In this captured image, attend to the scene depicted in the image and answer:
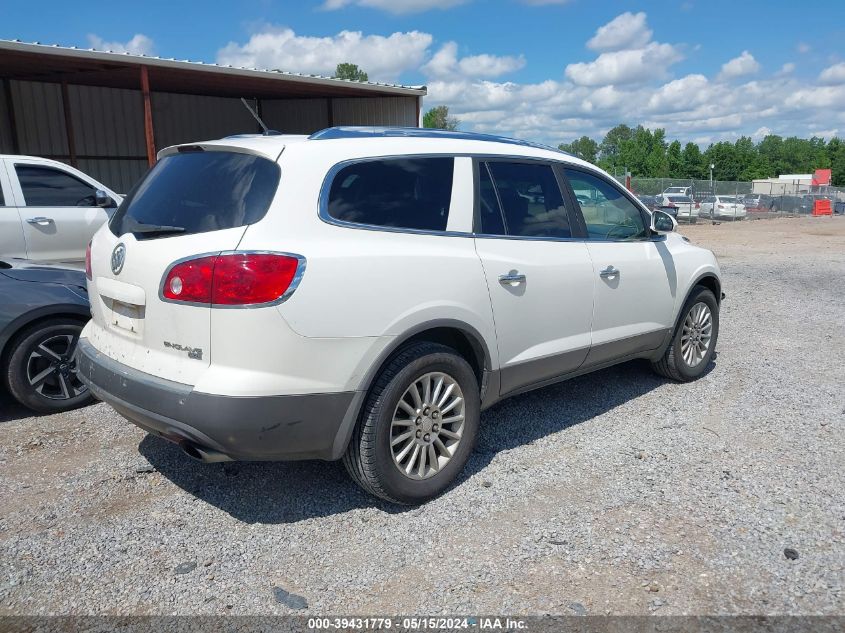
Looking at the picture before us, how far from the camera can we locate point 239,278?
→ 286 cm

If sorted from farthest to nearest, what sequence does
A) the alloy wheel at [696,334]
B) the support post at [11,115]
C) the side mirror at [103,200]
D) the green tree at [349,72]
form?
1. the green tree at [349,72]
2. the support post at [11,115]
3. the side mirror at [103,200]
4. the alloy wheel at [696,334]

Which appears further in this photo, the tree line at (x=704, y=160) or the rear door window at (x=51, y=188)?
the tree line at (x=704, y=160)

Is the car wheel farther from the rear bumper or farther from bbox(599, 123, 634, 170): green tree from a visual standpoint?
bbox(599, 123, 634, 170): green tree

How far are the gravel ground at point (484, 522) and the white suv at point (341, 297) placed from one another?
1.33 ft

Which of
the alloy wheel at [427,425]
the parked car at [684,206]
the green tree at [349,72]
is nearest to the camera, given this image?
the alloy wheel at [427,425]

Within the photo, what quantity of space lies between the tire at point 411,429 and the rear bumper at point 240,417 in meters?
0.12

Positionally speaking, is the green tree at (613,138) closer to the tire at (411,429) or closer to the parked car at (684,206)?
the parked car at (684,206)

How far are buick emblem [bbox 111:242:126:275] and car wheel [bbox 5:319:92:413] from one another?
1.51 metres

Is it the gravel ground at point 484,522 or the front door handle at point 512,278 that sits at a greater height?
the front door handle at point 512,278

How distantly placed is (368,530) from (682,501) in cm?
165

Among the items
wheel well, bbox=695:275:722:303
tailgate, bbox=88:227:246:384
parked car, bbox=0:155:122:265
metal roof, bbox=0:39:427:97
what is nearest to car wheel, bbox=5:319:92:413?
tailgate, bbox=88:227:246:384

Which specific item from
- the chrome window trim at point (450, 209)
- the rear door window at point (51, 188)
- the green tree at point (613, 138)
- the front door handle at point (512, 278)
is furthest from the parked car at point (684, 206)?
the green tree at point (613, 138)

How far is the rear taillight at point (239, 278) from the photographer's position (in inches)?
112

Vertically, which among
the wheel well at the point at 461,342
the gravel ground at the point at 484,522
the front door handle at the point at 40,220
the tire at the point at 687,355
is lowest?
the gravel ground at the point at 484,522
